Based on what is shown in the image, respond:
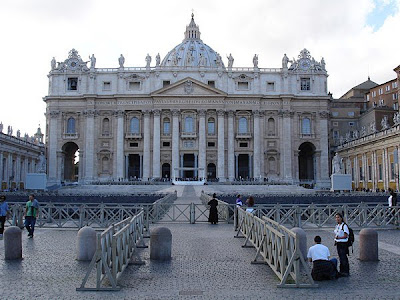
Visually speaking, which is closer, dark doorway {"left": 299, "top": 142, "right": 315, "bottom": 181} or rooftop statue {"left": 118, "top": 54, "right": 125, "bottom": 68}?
rooftop statue {"left": 118, "top": 54, "right": 125, "bottom": 68}

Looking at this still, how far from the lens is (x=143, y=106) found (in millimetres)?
79125

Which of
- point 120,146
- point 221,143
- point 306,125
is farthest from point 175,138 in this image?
point 306,125

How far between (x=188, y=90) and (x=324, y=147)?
83.8ft

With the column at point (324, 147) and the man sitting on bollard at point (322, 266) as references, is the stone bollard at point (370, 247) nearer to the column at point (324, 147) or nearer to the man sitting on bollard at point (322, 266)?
the man sitting on bollard at point (322, 266)

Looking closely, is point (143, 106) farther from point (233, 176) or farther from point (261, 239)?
point (261, 239)

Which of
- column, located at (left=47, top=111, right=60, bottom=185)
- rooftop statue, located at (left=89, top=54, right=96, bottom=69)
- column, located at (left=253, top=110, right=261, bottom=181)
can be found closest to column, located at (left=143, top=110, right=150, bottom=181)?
rooftop statue, located at (left=89, top=54, right=96, bottom=69)

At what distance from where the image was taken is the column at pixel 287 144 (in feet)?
255

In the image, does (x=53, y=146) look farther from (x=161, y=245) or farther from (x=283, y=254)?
(x=283, y=254)

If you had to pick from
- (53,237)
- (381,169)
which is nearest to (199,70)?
(381,169)

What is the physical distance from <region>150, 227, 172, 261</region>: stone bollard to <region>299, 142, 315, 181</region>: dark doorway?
241 ft

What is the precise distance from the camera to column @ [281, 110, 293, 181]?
77.7m

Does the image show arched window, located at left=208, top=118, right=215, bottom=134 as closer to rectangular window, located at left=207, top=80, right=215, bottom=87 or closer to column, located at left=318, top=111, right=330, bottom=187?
rectangular window, located at left=207, top=80, right=215, bottom=87

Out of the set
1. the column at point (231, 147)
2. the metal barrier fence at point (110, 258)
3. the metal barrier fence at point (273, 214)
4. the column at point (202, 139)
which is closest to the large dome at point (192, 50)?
the column at point (231, 147)

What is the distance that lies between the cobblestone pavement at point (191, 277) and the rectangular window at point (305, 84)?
68.3 m
